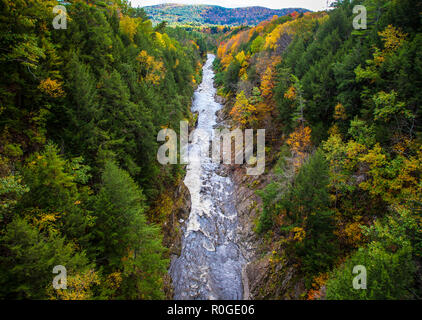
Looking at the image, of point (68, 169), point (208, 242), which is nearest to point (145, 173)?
point (68, 169)

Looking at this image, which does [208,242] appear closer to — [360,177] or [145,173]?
[145,173]

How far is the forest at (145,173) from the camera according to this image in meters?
10.7

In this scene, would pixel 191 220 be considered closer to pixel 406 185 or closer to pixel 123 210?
pixel 123 210

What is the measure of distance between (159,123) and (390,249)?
84.6 ft

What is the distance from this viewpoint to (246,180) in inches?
1342

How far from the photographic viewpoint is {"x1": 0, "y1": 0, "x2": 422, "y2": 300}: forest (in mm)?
10680

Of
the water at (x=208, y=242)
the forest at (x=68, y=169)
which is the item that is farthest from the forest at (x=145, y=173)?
the water at (x=208, y=242)

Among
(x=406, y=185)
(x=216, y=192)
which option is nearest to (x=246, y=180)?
(x=216, y=192)

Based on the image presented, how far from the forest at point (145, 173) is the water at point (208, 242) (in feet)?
8.01

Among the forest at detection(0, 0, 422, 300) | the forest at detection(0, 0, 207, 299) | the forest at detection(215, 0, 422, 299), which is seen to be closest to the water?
the forest at detection(0, 0, 422, 300)

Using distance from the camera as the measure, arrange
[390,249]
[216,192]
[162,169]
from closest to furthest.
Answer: [390,249] → [162,169] → [216,192]

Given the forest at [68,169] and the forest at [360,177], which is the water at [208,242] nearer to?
the forest at [360,177]

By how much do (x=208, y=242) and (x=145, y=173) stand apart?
1153 centimetres

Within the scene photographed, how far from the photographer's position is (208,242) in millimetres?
25531
